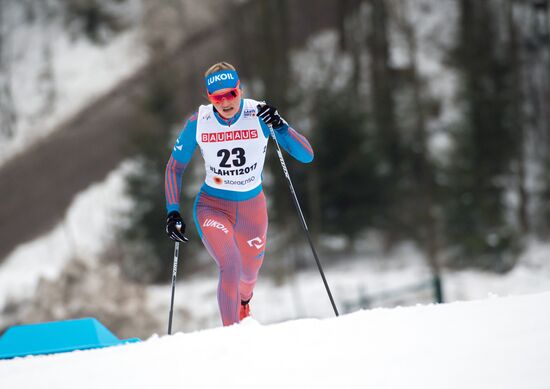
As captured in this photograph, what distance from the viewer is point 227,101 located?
16.4 ft

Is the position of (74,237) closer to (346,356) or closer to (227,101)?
(227,101)

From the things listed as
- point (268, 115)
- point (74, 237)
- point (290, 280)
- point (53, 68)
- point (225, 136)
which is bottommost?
point (290, 280)

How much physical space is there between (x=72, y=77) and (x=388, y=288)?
23.1 meters

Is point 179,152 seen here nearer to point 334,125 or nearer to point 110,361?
point 110,361

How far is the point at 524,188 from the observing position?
68.5ft

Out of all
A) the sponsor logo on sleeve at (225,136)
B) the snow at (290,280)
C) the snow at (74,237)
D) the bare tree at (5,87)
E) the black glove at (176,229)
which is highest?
the bare tree at (5,87)

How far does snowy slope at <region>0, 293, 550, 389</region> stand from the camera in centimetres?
287

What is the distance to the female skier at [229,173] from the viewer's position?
504cm

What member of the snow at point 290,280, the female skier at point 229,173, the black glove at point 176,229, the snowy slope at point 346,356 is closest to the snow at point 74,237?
the snow at point 290,280

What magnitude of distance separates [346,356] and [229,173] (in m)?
2.34

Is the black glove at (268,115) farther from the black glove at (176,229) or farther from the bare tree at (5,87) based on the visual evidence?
the bare tree at (5,87)

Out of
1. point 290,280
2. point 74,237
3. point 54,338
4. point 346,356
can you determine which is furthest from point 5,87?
point 346,356

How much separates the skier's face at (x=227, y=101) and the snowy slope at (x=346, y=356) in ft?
5.67

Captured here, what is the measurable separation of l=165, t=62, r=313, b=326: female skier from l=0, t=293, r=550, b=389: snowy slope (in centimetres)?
112
